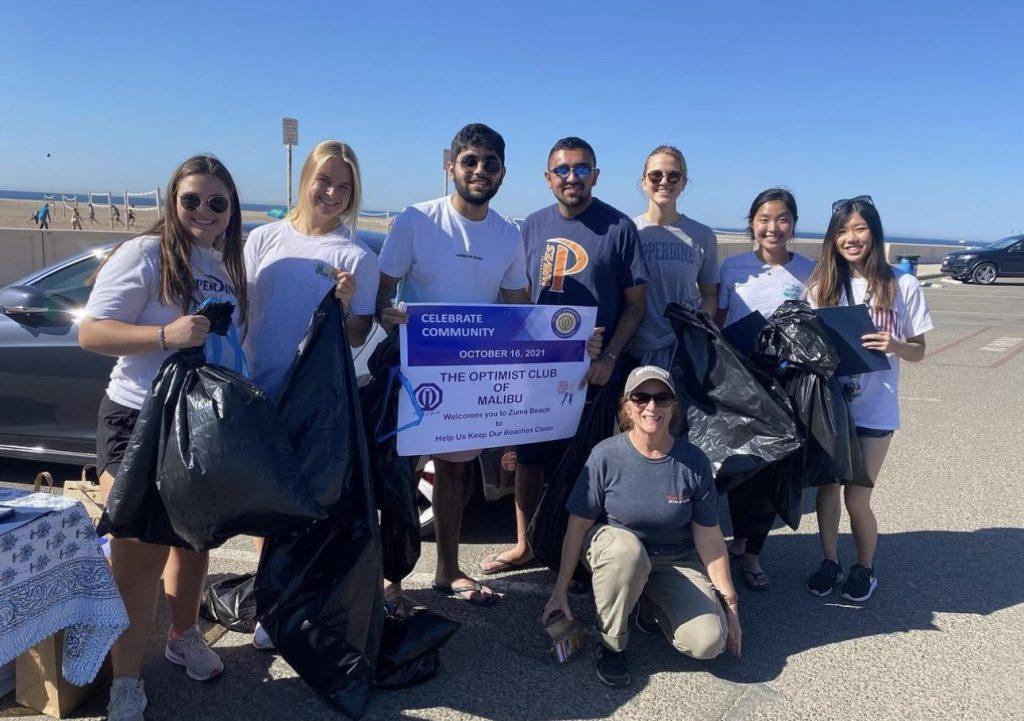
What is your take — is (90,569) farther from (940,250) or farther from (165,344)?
(940,250)

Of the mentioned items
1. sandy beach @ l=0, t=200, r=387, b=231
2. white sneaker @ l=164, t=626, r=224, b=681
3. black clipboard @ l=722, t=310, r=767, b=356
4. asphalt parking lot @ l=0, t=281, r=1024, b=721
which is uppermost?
sandy beach @ l=0, t=200, r=387, b=231

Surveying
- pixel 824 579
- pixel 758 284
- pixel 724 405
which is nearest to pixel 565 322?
pixel 724 405

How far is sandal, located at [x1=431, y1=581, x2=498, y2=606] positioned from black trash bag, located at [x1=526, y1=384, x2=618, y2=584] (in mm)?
298

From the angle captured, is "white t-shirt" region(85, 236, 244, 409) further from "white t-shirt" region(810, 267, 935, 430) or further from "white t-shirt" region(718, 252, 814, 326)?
"white t-shirt" region(810, 267, 935, 430)

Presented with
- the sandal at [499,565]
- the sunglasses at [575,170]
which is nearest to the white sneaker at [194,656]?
the sandal at [499,565]

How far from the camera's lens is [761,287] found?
370 centimetres

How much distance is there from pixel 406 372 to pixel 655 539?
122cm

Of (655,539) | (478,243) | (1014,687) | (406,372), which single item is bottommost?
(1014,687)

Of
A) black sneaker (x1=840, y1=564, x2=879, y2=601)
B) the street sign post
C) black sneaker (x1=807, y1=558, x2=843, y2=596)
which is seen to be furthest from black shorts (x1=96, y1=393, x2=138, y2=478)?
the street sign post

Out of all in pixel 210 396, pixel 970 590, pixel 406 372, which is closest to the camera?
pixel 210 396

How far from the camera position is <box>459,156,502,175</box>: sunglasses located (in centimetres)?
314

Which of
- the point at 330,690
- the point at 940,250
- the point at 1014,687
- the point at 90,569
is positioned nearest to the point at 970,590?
the point at 1014,687

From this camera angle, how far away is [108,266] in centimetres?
240

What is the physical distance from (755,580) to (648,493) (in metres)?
1.06
